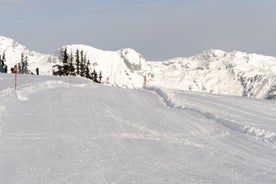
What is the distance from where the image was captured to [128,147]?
11.0 m

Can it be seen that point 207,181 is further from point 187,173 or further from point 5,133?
point 5,133

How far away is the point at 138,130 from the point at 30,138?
316 centimetres

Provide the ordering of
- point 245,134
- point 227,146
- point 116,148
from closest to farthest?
point 116,148, point 227,146, point 245,134

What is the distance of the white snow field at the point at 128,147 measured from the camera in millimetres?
8500

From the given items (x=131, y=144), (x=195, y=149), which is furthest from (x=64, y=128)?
(x=195, y=149)

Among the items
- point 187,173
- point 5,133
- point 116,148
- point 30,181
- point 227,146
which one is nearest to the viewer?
point 30,181

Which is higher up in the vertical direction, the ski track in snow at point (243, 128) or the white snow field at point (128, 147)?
the ski track in snow at point (243, 128)

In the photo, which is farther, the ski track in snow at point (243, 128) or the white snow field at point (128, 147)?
the ski track in snow at point (243, 128)

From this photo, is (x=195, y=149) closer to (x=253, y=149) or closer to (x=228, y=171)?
(x=253, y=149)

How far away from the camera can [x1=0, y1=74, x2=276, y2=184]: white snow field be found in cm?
850

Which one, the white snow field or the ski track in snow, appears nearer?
the white snow field

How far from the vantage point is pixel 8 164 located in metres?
9.23

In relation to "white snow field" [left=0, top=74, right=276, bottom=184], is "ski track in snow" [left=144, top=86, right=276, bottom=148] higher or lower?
higher

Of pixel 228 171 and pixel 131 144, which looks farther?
pixel 131 144
